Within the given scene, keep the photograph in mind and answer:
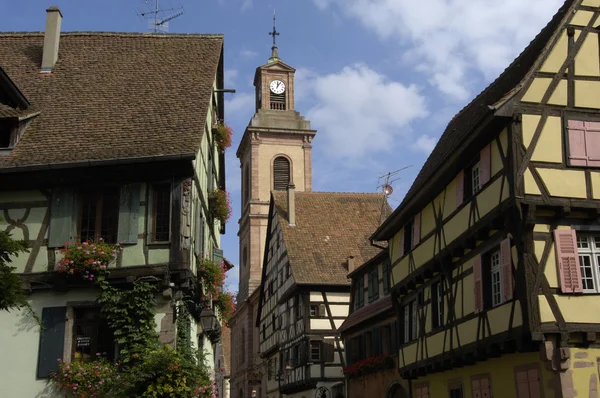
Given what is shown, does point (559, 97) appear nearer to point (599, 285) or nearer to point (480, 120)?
point (480, 120)

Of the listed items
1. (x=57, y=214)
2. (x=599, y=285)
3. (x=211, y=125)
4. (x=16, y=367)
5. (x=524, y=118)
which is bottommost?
(x=16, y=367)

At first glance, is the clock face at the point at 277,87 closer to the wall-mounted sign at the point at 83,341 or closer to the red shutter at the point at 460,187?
the red shutter at the point at 460,187

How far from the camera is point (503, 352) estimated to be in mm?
15289

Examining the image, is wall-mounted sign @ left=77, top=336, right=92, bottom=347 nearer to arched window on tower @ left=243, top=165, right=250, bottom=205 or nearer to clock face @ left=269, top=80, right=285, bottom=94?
arched window on tower @ left=243, top=165, right=250, bottom=205

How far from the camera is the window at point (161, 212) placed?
16.5m

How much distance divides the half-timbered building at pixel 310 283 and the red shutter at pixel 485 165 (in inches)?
708

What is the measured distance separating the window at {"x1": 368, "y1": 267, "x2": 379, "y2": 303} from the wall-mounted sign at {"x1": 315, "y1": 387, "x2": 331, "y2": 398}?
6.51 metres

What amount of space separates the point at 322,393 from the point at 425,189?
16323 mm

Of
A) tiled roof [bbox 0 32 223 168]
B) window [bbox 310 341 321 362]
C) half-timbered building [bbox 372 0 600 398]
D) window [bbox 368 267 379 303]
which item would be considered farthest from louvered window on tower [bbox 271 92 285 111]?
half-timbered building [bbox 372 0 600 398]

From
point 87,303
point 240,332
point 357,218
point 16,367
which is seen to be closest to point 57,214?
point 87,303

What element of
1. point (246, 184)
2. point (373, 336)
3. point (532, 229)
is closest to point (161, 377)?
point (532, 229)

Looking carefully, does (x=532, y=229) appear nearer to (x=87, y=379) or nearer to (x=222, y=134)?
(x=87, y=379)

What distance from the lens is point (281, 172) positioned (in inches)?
2522

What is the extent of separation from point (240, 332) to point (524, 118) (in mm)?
48749
